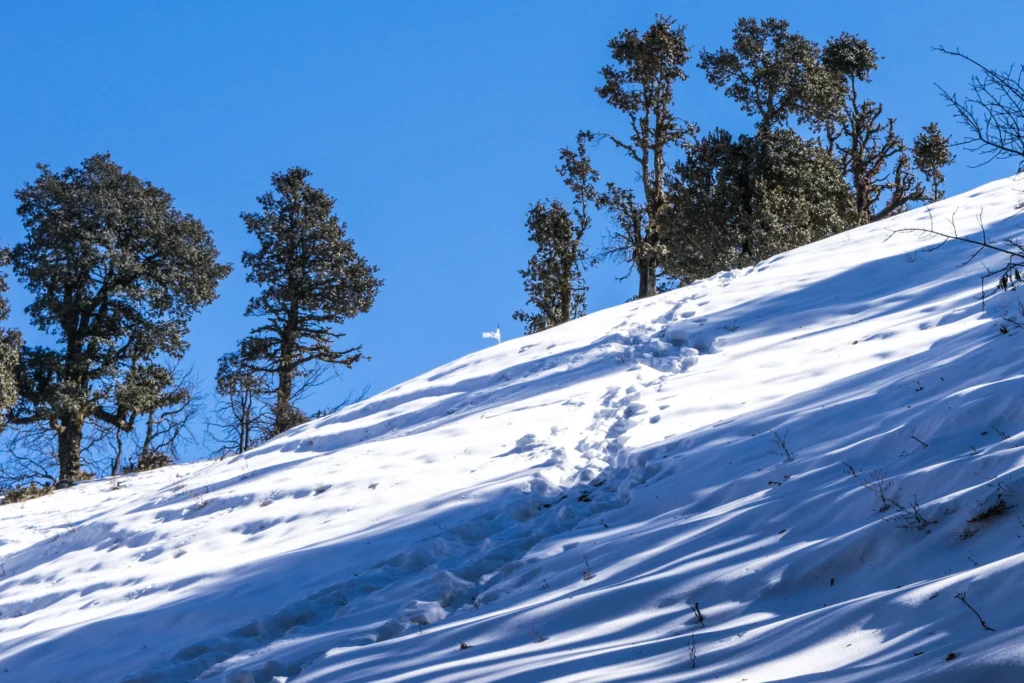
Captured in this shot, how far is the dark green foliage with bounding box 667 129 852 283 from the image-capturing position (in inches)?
976

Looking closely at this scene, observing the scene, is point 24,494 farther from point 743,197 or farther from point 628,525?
point 743,197

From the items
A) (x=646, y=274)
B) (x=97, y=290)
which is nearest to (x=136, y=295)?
(x=97, y=290)

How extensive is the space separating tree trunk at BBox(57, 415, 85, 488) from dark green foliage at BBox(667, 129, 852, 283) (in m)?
17.6

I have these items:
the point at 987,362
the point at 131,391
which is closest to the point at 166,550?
the point at 987,362

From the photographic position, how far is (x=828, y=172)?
26.0 m

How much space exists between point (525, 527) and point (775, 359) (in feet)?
14.7

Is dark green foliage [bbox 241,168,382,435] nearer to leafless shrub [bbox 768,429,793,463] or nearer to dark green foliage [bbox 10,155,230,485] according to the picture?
dark green foliage [bbox 10,155,230,485]

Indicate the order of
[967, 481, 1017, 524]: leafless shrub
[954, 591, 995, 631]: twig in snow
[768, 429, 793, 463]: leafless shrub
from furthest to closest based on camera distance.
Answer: [768, 429, 793, 463]: leafless shrub, [967, 481, 1017, 524]: leafless shrub, [954, 591, 995, 631]: twig in snow

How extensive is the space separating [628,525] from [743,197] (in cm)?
2153

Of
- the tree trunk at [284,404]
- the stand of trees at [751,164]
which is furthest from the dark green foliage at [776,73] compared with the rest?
the tree trunk at [284,404]

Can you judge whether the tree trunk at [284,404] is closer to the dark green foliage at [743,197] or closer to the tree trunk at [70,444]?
the tree trunk at [70,444]

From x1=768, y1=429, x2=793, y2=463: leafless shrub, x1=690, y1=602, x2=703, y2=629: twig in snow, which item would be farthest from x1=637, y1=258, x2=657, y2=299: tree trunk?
x1=690, y1=602, x2=703, y2=629: twig in snow

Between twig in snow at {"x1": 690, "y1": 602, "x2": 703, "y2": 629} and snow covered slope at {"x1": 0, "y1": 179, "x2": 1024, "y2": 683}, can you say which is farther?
twig in snow at {"x1": 690, "y1": 602, "x2": 703, "y2": 629}

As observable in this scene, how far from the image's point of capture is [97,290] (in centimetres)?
2384
